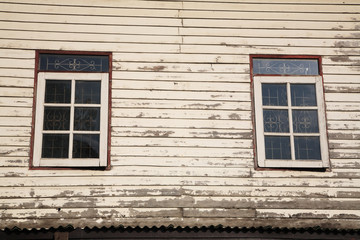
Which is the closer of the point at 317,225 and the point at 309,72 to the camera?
the point at 317,225

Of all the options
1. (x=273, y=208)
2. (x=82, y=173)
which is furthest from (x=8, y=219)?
(x=273, y=208)

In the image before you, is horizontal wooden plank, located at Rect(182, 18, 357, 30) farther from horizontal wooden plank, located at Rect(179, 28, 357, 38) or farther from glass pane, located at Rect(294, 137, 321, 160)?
glass pane, located at Rect(294, 137, 321, 160)

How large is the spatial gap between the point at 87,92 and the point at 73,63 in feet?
1.83

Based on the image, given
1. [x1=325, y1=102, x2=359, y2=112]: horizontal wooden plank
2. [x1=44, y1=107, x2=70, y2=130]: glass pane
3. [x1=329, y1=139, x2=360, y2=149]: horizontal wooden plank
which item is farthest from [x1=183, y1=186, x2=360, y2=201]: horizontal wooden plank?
[x1=44, y1=107, x2=70, y2=130]: glass pane

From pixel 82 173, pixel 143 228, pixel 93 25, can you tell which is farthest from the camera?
pixel 93 25

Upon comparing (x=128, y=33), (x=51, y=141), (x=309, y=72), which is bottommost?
(x=51, y=141)

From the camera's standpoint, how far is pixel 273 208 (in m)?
6.78

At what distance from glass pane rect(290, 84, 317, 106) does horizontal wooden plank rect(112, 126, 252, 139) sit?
921mm

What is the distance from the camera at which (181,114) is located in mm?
7016

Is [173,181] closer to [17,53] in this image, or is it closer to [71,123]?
[71,123]

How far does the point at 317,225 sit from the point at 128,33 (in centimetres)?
429

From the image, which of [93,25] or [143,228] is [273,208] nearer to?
[143,228]

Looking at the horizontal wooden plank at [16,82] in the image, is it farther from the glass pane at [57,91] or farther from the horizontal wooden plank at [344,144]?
the horizontal wooden plank at [344,144]

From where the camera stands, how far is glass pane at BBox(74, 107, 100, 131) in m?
A: 6.89
